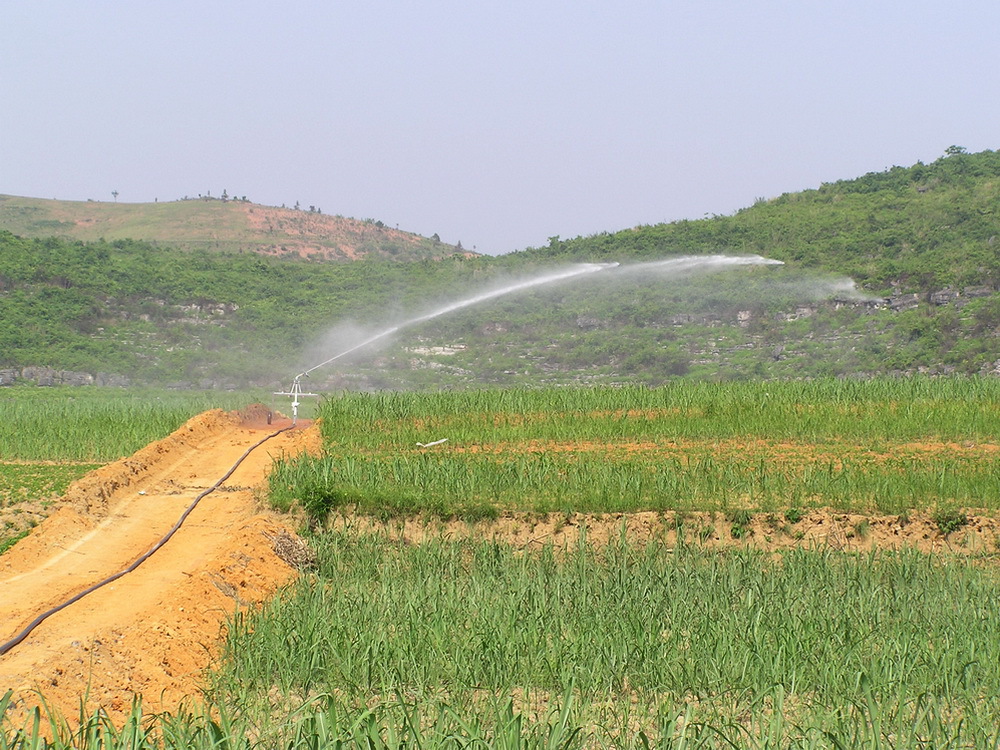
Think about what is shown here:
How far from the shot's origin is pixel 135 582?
8.88 meters

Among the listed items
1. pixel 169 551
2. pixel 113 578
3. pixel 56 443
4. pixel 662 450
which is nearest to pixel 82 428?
pixel 56 443

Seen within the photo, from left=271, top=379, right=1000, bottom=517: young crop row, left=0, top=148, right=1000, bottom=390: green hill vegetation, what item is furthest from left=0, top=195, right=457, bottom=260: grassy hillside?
left=271, top=379, right=1000, bottom=517: young crop row

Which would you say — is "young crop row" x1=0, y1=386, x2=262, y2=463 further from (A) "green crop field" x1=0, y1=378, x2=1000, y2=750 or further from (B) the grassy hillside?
(B) the grassy hillside

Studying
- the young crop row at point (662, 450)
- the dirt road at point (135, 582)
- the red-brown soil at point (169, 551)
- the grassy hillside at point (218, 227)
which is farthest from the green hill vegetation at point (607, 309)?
the grassy hillside at point (218, 227)

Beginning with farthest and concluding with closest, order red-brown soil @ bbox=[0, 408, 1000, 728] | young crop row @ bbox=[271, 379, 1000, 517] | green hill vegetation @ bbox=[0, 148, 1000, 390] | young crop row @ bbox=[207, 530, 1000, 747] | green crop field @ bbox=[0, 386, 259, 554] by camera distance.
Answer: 1. green hill vegetation @ bbox=[0, 148, 1000, 390]
2. green crop field @ bbox=[0, 386, 259, 554]
3. young crop row @ bbox=[271, 379, 1000, 517]
4. red-brown soil @ bbox=[0, 408, 1000, 728]
5. young crop row @ bbox=[207, 530, 1000, 747]

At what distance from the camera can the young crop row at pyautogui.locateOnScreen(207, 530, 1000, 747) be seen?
212 inches

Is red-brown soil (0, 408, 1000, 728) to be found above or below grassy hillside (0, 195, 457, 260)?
below

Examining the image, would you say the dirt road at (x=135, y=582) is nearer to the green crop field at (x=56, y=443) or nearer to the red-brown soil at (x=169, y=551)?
the red-brown soil at (x=169, y=551)

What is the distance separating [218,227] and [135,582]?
80942 mm

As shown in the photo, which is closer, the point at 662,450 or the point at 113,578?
the point at 113,578

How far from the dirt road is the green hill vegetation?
2301 centimetres

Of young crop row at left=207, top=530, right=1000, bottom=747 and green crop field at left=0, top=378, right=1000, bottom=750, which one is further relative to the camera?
young crop row at left=207, top=530, right=1000, bottom=747

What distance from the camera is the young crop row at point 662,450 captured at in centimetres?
1162

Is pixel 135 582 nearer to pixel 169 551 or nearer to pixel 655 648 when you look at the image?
pixel 169 551
